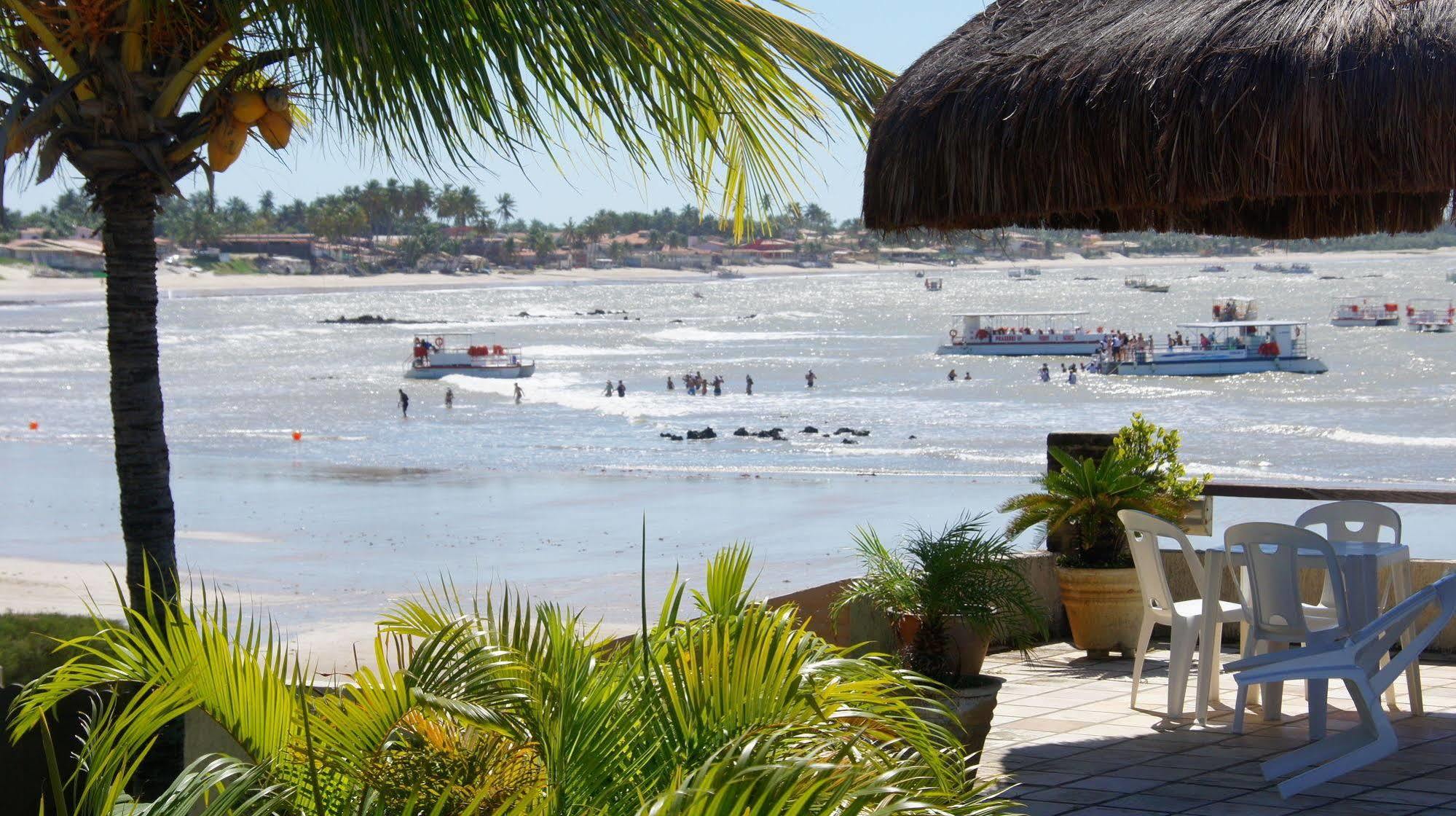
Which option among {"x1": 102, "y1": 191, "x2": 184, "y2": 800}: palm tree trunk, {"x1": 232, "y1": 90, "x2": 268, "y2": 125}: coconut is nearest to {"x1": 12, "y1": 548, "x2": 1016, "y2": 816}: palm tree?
{"x1": 102, "y1": 191, "x2": 184, "y2": 800}: palm tree trunk

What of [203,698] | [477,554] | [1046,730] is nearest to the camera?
[203,698]

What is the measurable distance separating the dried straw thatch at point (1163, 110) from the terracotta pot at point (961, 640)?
1138 mm

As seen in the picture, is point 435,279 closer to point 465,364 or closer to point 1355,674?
point 465,364

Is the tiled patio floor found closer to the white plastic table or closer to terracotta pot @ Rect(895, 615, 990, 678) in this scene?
the white plastic table

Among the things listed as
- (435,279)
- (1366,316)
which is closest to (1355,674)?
(1366,316)

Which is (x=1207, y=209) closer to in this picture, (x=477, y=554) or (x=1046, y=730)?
(x=1046, y=730)

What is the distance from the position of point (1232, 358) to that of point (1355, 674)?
52.3 metres

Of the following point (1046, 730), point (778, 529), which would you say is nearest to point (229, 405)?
point (778, 529)

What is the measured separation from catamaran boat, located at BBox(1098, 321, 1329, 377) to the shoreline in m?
63.8

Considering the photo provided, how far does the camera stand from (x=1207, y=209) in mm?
5223

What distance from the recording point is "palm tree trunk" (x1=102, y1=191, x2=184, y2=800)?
324 centimetres

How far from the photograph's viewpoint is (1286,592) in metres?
4.39

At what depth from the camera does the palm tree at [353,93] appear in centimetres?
255

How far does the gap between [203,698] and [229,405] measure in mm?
43324
